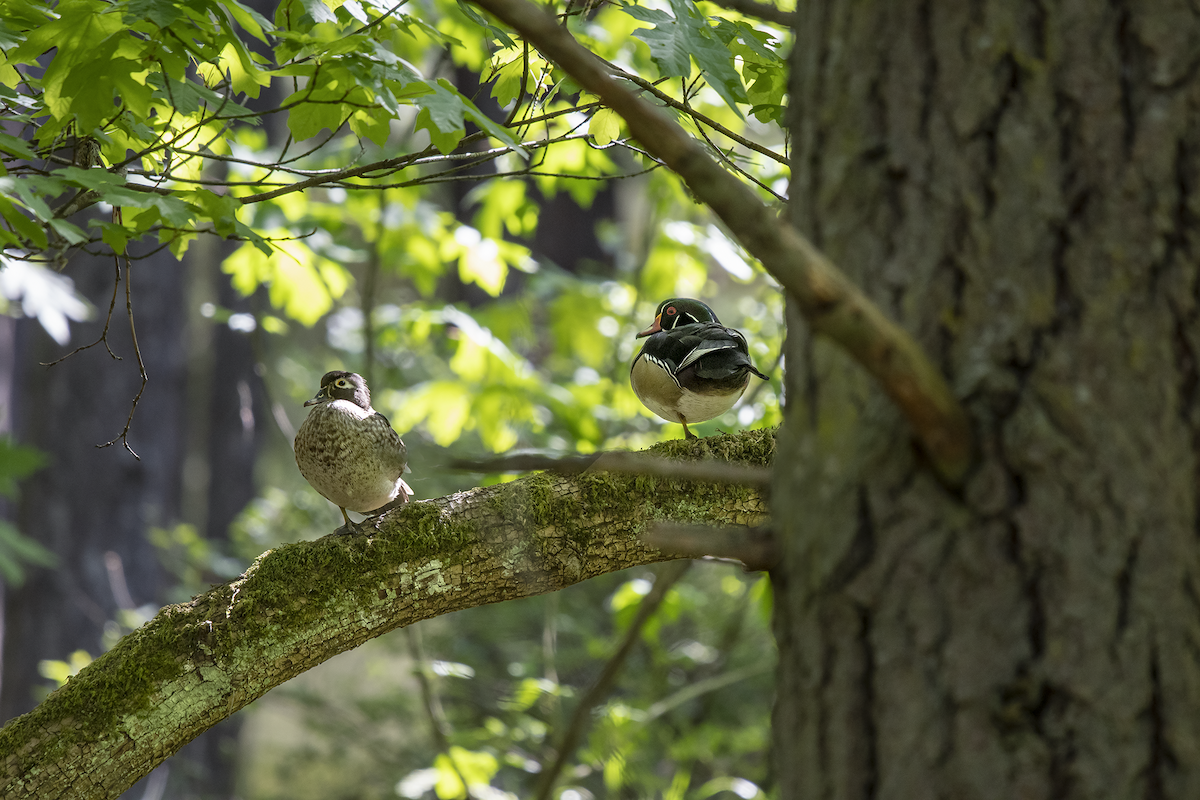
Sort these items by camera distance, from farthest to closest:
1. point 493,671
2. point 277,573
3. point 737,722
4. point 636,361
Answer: point 493,671, point 737,722, point 636,361, point 277,573

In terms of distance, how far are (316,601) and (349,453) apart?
0.67 meters

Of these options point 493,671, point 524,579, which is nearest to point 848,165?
point 524,579

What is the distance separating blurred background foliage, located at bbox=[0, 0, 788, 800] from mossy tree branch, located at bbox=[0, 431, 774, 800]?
62cm

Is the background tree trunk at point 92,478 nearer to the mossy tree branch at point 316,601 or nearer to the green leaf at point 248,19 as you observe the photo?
the mossy tree branch at point 316,601

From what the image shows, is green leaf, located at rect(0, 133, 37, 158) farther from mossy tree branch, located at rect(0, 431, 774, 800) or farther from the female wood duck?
the female wood duck

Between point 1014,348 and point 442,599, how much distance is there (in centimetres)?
172

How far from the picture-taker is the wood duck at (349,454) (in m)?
2.85

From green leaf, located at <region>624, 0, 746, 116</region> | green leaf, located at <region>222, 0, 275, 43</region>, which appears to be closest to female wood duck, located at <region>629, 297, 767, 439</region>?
green leaf, located at <region>624, 0, 746, 116</region>

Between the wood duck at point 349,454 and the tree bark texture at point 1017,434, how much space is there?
1981 mm

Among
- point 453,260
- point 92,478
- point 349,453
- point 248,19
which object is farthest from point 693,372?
point 92,478

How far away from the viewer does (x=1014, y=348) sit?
1.04 metres

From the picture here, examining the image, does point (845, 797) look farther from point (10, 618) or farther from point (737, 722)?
point (10, 618)

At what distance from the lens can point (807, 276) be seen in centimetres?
96

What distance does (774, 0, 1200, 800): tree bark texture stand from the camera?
1.00 meters
